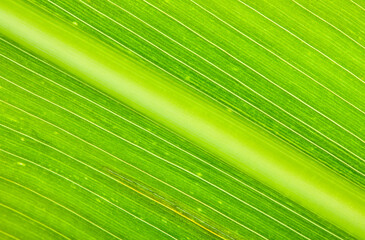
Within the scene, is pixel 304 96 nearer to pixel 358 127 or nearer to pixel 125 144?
pixel 358 127

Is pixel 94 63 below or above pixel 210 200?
above

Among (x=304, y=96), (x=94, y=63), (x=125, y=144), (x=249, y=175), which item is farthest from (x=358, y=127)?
(x=94, y=63)

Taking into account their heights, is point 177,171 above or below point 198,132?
below

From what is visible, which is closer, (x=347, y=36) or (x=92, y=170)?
(x=347, y=36)

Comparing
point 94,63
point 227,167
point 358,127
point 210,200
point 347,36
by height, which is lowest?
point 210,200

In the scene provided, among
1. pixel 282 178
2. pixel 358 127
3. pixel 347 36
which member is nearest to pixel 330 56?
pixel 347 36

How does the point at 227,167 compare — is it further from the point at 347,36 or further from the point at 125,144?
the point at 347,36
